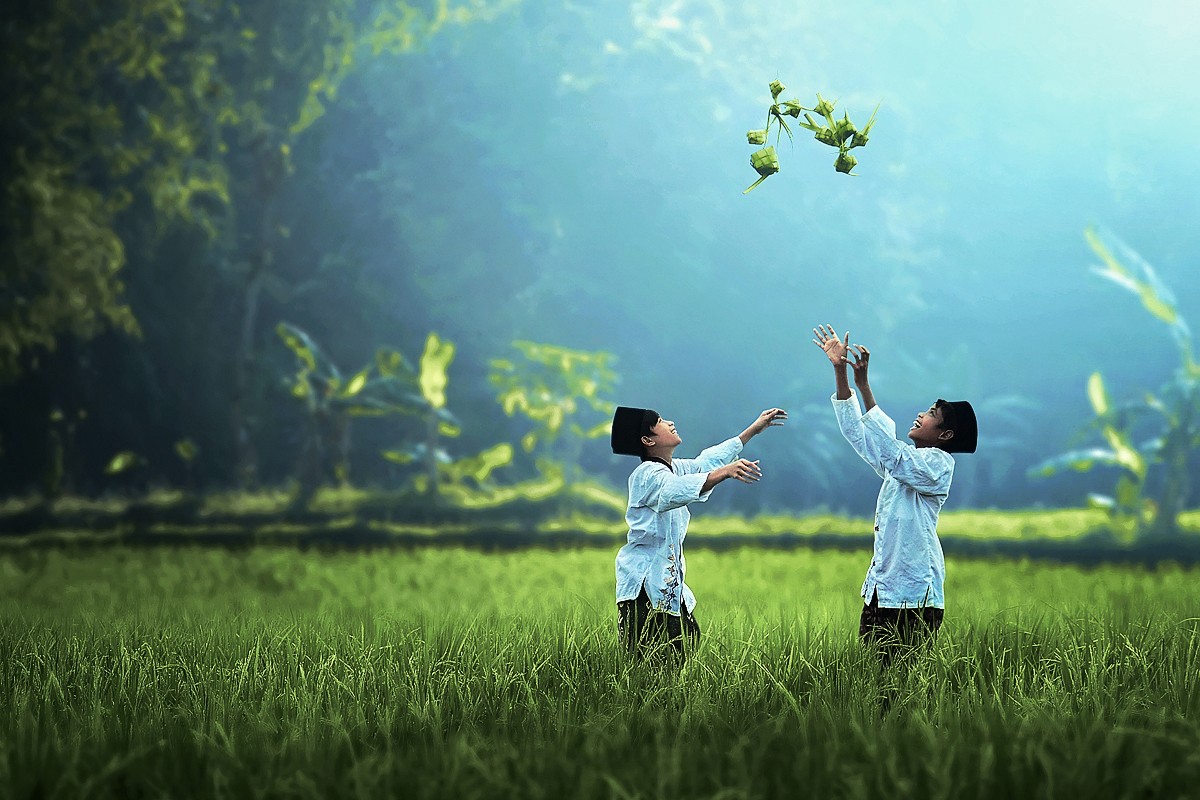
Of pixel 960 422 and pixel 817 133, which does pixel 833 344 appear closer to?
pixel 960 422

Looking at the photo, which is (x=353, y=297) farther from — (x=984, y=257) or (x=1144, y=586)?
(x=1144, y=586)

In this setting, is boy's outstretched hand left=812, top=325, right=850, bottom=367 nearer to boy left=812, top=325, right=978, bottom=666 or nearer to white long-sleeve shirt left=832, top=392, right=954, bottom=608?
boy left=812, top=325, right=978, bottom=666

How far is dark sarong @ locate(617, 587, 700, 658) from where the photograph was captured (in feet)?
12.1

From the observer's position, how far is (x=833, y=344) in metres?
3.57

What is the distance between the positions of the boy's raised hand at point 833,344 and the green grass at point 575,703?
40.2 inches

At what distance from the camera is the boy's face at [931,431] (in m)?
3.68

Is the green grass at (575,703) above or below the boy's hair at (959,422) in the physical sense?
below

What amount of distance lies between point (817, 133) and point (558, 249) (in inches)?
363

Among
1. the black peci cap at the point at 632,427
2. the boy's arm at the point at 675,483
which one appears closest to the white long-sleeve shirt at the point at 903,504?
the boy's arm at the point at 675,483

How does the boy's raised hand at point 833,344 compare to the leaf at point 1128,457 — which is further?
the leaf at point 1128,457

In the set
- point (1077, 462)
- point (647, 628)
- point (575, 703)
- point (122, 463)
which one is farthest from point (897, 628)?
point (122, 463)

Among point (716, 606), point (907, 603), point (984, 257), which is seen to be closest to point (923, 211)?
point (984, 257)

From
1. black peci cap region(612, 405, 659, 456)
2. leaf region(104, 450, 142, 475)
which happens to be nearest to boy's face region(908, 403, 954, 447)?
black peci cap region(612, 405, 659, 456)

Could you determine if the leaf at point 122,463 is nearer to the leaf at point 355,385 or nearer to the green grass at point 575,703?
the leaf at point 355,385
